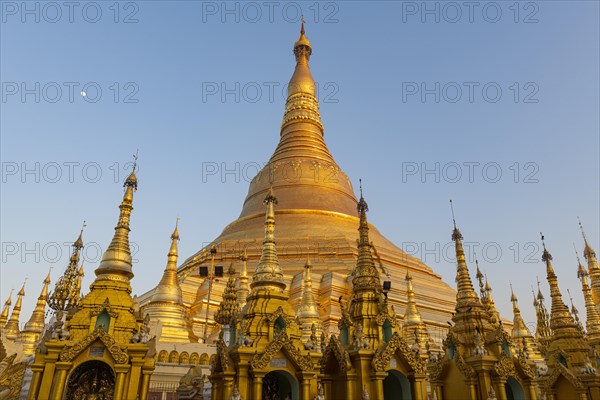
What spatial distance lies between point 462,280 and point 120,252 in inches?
388

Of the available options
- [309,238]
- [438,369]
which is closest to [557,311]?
[438,369]

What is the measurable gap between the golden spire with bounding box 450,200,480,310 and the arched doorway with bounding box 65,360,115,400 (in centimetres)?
946

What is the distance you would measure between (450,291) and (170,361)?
855 inches

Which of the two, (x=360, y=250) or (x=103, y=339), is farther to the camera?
(x=360, y=250)

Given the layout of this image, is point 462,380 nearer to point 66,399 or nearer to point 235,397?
point 235,397

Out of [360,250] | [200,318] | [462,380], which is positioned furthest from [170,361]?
[462,380]

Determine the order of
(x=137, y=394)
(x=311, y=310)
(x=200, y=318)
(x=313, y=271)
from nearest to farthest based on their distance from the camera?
(x=137, y=394)
(x=311, y=310)
(x=200, y=318)
(x=313, y=271)

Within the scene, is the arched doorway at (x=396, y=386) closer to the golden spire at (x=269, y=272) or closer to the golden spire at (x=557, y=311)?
the golden spire at (x=269, y=272)

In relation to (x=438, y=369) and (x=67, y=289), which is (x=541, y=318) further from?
(x=67, y=289)

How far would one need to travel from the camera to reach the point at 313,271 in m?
32.3

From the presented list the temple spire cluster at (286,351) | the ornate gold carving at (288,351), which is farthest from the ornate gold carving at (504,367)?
the ornate gold carving at (288,351)

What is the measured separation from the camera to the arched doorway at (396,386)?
37.3ft

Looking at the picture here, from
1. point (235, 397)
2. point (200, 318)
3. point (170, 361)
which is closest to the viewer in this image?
point (235, 397)

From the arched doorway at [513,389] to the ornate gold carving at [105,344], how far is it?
9.62 m
